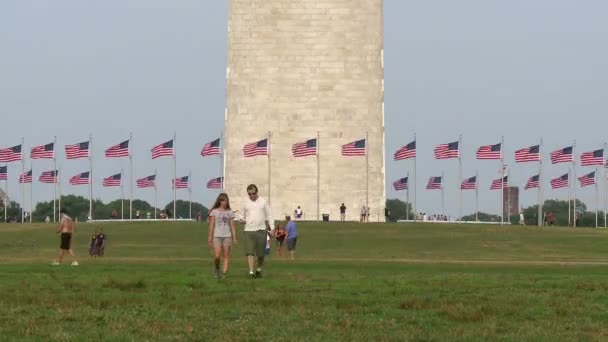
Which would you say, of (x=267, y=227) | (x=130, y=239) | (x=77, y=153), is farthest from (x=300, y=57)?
(x=267, y=227)

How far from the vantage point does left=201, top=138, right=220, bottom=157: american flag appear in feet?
229

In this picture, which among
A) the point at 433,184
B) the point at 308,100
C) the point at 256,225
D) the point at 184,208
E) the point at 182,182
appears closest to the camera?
the point at 256,225

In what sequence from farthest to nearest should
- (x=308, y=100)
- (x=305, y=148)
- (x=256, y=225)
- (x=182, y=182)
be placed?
(x=182, y=182) < (x=308, y=100) < (x=305, y=148) < (x=256, y=225)

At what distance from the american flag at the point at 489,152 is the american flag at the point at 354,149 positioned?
5.10 metres

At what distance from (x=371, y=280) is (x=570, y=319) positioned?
6.62 metres

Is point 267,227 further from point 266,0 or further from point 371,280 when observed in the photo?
point 266,0

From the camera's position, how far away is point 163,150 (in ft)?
232

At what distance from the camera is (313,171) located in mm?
71562

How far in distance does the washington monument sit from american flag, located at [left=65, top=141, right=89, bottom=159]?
261 inches

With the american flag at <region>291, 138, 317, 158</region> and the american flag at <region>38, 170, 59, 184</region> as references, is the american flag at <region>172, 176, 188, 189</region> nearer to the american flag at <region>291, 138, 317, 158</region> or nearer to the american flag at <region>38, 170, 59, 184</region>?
the american flag at <region>38, 170, 59, 184</region>

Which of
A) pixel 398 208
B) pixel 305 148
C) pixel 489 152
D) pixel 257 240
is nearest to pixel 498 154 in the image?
pixel 489 152

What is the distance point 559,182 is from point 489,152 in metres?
6.53

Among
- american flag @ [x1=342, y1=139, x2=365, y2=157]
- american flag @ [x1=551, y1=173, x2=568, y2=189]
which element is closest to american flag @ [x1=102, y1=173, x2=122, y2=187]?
A: american flag @ [x1=342, y1=139, x2=365, y2=157]

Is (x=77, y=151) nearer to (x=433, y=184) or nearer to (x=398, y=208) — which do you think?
(x=433, y=184)
